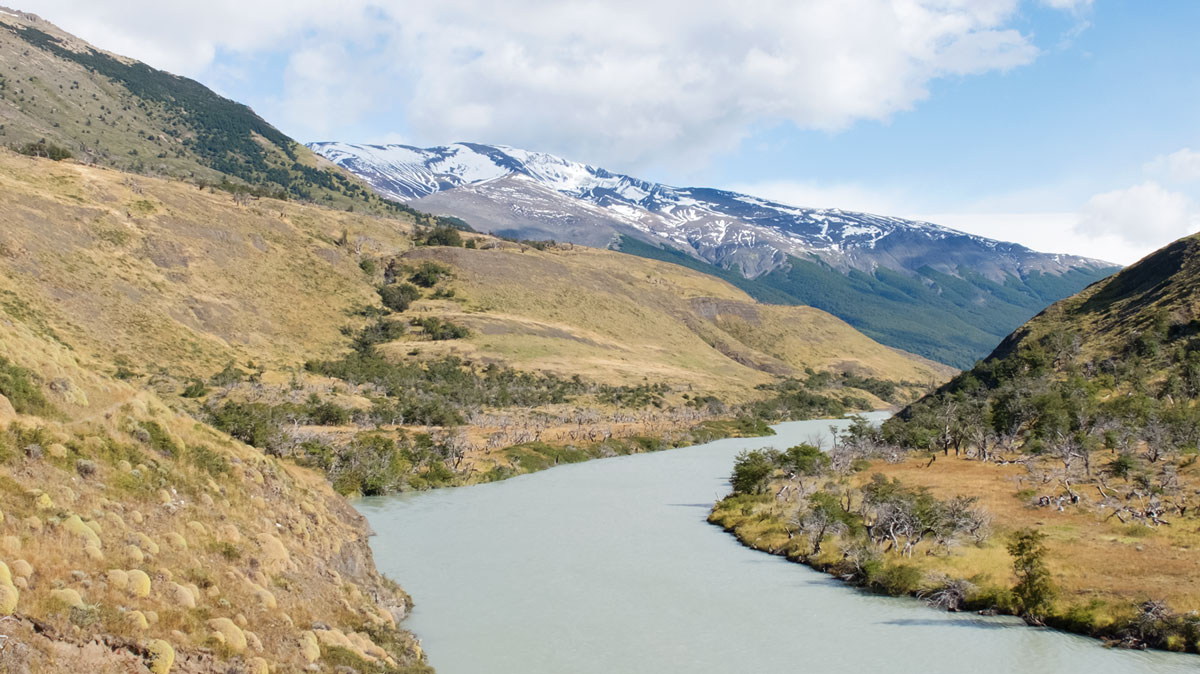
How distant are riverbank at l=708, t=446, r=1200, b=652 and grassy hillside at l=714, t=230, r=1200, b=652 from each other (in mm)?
95

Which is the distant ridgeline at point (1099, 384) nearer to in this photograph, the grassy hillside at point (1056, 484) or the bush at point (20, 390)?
the grassy hillside at point (1056, 484)

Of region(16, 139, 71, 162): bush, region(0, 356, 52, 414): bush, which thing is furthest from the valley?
region(16, 139, 71, 162): bush

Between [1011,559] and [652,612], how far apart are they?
65.9ft

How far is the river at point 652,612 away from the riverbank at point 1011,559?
1.20m

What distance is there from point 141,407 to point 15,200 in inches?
4881

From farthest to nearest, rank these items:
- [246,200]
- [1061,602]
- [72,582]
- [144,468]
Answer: [246,200] < [1061,602] < [144,468] < [72,582]

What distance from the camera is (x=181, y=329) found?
12238 centimetres

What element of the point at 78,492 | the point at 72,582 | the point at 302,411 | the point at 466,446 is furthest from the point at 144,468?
the point at 302,411

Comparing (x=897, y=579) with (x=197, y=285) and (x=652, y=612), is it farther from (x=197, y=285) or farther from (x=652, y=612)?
(x=197, y=285)

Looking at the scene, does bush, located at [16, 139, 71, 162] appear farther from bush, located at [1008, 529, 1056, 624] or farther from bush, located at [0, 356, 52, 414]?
bush, located at [1008, 529, 1056, 624]

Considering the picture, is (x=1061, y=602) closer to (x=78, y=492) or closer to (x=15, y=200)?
(x=78, y=492)

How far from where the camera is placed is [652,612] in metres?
36.6

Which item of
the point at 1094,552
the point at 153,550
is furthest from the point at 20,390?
the point at 1094,552

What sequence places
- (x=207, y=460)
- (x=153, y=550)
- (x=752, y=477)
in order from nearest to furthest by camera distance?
(x=153, y=550)
(x=207, y=460)
(x=752, y=477)
